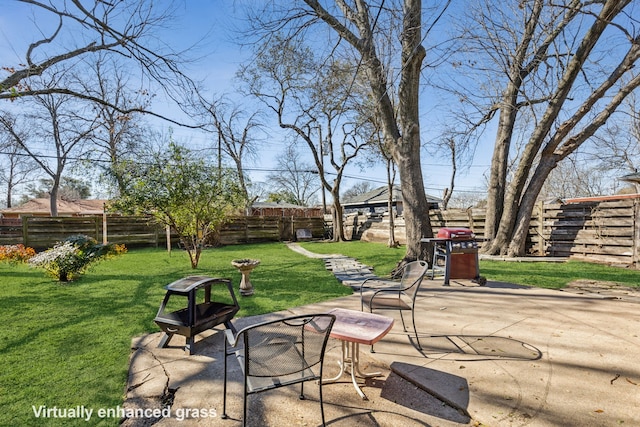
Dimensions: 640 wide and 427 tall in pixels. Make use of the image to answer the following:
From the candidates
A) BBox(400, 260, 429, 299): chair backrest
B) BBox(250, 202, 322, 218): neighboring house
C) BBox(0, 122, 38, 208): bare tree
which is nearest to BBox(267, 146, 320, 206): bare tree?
BBox(250, 202, 322, 218): neighboring house

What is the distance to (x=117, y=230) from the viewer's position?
12.4 meters

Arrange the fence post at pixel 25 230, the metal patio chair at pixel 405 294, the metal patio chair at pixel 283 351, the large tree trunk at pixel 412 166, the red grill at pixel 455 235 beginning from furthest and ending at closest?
1. the fence post at pixel 25 230
2. the large tree trunk at pixel 412 166
3. the red grill at pixel 455 235
4. the metal patio chair at pixel 405 294
5. the metal patio chair at pixel 283 351

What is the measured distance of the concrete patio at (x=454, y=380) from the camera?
78.4 inches

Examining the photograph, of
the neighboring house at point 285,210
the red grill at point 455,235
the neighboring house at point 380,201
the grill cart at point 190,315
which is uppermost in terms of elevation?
the neighboring house at point 380,201

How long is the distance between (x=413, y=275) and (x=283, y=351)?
2056mm

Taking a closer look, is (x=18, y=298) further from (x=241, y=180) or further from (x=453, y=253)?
(x=453, y=253)

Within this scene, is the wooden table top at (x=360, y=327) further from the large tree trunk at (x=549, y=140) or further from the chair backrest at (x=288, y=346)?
the large tree trunk at (x=549, y=140)

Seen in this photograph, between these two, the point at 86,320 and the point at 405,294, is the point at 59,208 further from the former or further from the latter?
the point at 405,294

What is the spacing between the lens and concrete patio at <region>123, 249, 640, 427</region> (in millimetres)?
1992

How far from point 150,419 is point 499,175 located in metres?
10.4

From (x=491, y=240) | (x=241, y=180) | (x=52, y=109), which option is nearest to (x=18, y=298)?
(x=241, y=180)

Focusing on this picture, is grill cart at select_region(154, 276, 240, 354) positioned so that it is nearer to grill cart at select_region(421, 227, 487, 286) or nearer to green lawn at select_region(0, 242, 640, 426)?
green lawn at select_region(0, 242, 640, 426)

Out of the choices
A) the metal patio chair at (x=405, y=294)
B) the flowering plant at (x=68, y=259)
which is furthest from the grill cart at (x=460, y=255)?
the flowering plant at (x=68, y=259)

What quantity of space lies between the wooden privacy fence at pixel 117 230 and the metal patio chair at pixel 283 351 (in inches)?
330
